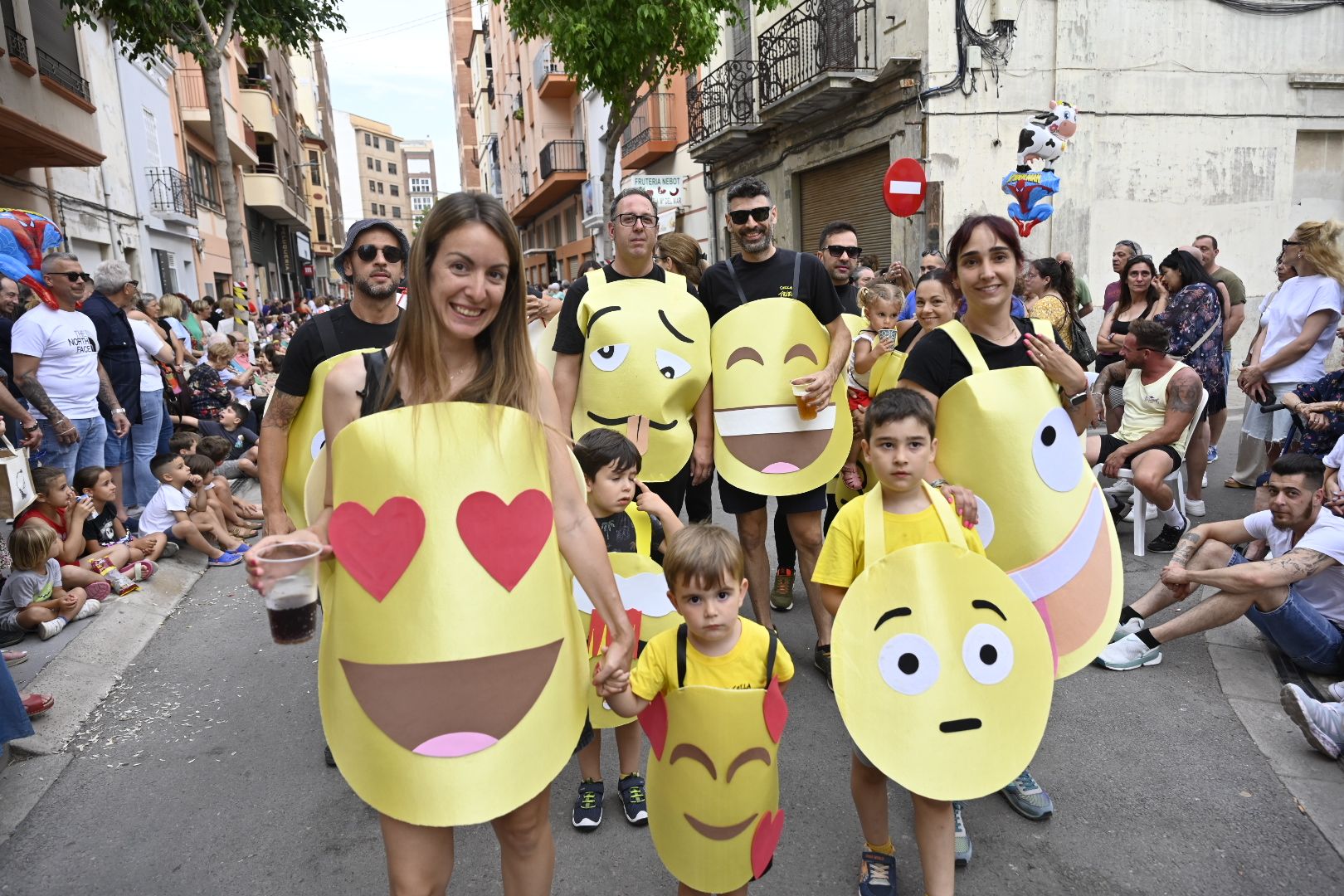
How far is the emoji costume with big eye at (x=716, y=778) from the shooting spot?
2.01 metres

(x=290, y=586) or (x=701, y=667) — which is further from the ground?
(x=290, y=586)

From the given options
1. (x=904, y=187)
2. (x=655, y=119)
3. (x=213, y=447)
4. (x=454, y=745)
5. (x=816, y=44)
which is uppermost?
(x=655, y=119)

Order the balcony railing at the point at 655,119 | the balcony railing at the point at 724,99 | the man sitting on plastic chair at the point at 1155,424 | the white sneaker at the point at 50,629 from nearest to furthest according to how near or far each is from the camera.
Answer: the white sneaker at the point at 50,629
the man sitting on plastic chair at the point at 1155,424
the balcony railing at the point at 724,99
the balcony railing at the point at 655,119

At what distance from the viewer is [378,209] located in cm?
10919

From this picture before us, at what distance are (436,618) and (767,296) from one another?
242 centimetres

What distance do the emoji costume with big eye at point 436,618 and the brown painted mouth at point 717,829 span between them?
428 mm

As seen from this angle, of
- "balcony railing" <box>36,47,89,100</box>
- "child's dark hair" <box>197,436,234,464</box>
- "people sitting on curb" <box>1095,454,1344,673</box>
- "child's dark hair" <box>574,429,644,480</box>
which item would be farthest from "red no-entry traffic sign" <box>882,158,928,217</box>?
"balcony railing" <box>36,47,89,100</box>

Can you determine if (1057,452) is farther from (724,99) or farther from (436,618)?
(724,99)

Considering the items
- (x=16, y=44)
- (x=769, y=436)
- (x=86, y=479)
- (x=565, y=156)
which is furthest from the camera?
(x=565, y=156)

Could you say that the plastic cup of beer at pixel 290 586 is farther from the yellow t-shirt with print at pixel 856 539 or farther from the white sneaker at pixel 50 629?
the white sneaker at pixel 50 629

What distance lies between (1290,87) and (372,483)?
15754 mm

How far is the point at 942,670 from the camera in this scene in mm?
2189

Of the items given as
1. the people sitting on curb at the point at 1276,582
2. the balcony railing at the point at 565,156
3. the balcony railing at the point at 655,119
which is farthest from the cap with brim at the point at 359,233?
the balcony railing at the point at 565,156

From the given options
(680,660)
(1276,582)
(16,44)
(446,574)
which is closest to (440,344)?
(446,574)
